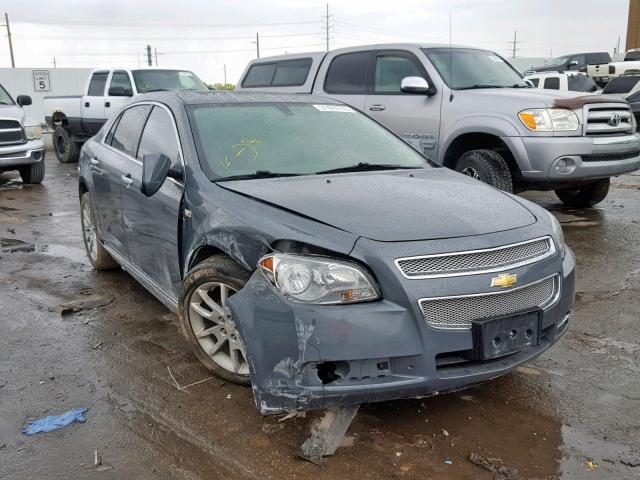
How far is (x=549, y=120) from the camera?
6.70 m

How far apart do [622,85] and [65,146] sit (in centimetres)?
1371

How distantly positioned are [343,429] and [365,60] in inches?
250

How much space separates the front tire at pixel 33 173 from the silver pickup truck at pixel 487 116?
5610 mm

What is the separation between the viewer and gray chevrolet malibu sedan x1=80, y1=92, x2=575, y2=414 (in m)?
2.67

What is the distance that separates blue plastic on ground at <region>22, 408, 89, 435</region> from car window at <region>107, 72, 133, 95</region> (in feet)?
36.1

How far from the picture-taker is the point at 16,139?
11.1 metres

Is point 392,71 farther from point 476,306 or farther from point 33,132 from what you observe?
point 33,132

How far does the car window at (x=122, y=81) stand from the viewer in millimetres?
13258

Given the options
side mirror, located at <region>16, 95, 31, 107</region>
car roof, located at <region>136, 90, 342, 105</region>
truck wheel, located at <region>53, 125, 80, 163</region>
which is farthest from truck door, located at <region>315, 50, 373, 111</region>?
truck wheel, located at <region>53, 125, 80, 163</region>

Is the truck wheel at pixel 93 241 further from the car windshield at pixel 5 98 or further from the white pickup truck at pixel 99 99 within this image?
the white pickup truck at pixel 99 99

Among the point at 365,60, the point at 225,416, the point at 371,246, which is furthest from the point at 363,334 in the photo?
the point at 365,60

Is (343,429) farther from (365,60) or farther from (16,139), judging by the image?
(16,139)

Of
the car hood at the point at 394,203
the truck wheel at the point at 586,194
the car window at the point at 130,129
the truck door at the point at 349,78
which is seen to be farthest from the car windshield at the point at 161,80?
the car hood at the point at 394,203

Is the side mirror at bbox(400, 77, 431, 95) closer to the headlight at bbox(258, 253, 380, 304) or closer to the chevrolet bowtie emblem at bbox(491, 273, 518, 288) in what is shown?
the chevrolet bowtie emblem at bbox(491, 273, 518, 288)
